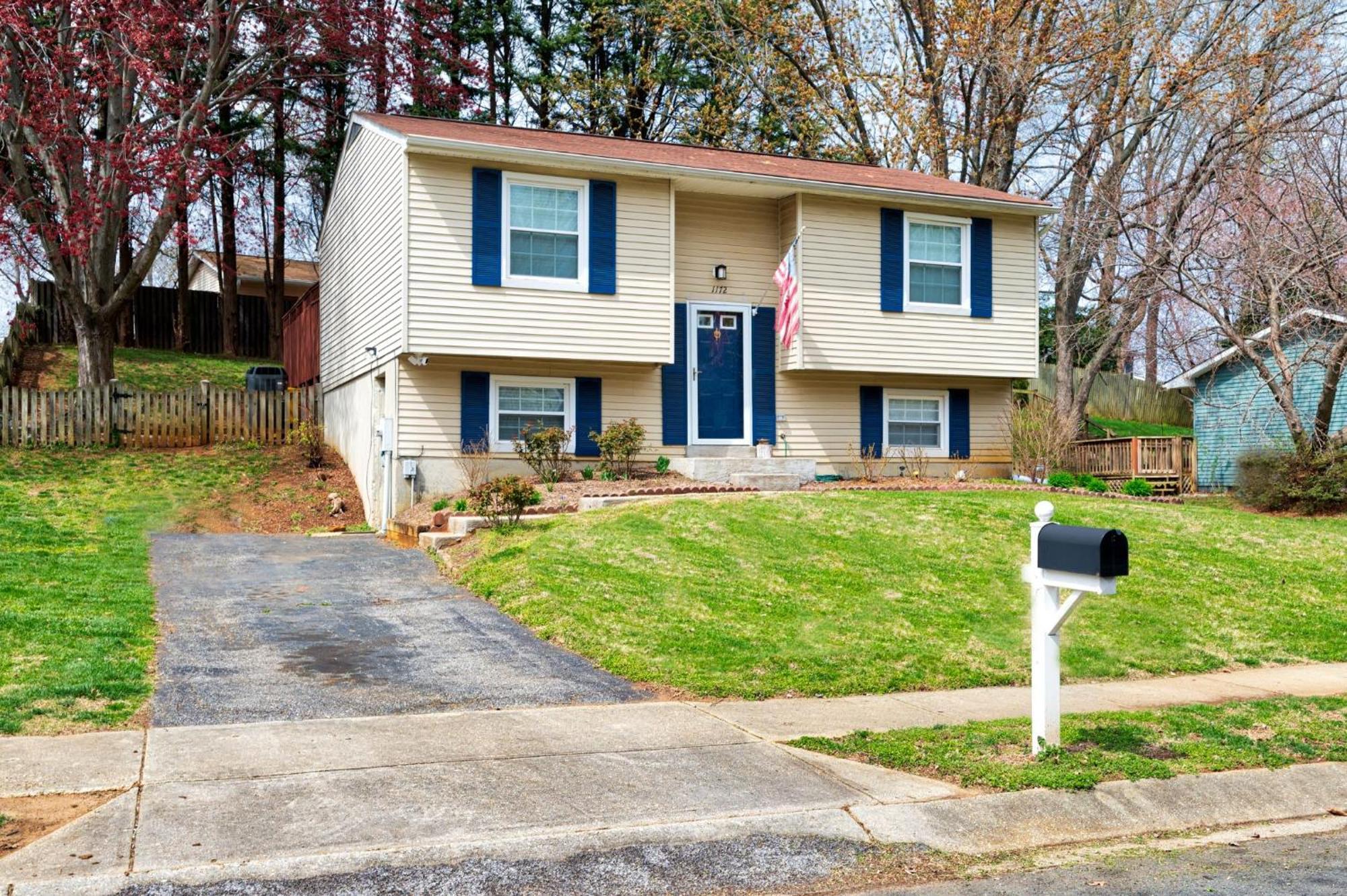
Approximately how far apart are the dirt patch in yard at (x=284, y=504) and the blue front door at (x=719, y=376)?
19.1ft

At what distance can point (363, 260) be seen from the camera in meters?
20.2

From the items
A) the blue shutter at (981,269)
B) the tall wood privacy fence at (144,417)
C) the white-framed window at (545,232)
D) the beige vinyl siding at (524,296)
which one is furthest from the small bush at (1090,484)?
the tall wood privacy fence at (144,417)

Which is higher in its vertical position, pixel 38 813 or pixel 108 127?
pixel 108 127

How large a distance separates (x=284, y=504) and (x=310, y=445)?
Answer: 8.30 ft

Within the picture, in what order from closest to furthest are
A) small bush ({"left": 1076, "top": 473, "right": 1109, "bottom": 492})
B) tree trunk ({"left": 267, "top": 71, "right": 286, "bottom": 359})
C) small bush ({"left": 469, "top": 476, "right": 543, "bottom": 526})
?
1. small bush ({"left": 469, "top": 476, "right": 543, "bottom": 526})
2. small bush ({"left": 1076, "top": 473, "right": 1109, "bottom": 492})
3. tree trunk ({"left": 267, "top": 71, "right": 286, "bottom": 359})

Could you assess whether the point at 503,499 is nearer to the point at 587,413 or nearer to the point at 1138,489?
the point at 587,413

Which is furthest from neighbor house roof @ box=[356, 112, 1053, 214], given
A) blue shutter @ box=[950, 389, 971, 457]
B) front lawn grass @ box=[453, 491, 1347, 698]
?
front lawn grass @ box=[453, 491, 1347, 698]

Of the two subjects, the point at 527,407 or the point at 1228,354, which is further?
the point at 1228,354

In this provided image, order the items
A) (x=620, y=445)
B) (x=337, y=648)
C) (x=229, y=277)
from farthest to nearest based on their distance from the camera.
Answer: (x=229, y=277) → (x=620, y=445) → (x=337, y=648)

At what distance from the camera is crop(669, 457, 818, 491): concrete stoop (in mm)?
17812

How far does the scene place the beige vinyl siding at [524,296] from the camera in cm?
1695

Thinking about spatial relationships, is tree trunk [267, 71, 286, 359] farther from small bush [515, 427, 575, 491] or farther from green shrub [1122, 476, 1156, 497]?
green shrub [1122, 476, 1156, 497]

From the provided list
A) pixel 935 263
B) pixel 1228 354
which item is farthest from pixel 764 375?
pixel 1228 354

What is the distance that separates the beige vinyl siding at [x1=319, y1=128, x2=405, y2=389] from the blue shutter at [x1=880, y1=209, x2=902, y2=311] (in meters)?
8.05
